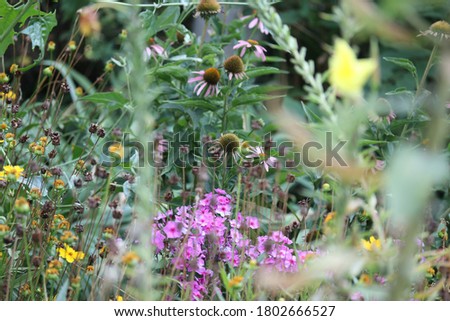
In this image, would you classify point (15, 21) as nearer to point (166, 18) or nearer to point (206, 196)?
point (166, 18)

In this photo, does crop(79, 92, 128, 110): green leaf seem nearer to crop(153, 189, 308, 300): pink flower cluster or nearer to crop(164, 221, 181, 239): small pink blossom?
crop(153, 189, 308, 300): pink flower cluster

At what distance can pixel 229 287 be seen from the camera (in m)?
1.29

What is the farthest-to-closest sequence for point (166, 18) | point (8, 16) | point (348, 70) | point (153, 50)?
1. point (153, 50)
2. point (166, 18)
3. point (8, 16)
4. point (348, 70)

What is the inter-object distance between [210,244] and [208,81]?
57 cm

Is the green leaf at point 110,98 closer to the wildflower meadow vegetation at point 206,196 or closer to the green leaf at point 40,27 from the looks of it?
the wildflower meadow vegetation at point 206,196

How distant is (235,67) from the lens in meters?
2.01

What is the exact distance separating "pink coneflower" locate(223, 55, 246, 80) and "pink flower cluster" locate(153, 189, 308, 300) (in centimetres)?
44

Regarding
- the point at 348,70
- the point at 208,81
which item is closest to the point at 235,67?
the point at 208,81

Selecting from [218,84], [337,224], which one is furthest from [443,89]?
[218,84]

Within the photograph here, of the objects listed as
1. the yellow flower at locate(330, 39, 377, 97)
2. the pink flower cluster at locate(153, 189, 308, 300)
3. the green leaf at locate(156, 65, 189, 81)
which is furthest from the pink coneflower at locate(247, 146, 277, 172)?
the yellow flower at locate(330, 39, 377, 97)

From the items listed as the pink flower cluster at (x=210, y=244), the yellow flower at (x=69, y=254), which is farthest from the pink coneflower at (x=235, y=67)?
the yellow flower at (x=69, y=254)

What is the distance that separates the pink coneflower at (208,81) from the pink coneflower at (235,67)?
36 mm

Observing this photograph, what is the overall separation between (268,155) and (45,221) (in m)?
0.63
